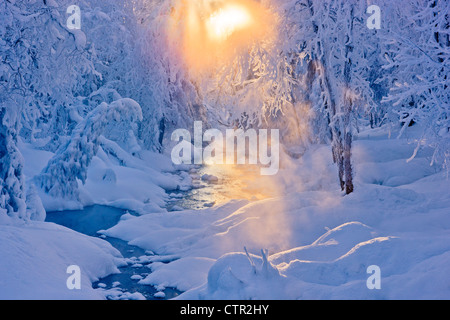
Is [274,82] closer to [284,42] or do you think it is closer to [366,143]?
[284,42]

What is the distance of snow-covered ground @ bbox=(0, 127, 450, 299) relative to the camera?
4.72 metres

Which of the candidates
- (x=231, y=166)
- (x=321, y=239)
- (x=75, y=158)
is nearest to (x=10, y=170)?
(x=75, y=158)

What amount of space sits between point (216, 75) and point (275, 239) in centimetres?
549

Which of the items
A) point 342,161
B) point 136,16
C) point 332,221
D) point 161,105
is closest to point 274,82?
point 342,161

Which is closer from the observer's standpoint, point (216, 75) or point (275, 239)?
point (275, 239)

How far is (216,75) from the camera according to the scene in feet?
39.7

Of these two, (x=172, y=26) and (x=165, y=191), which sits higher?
(x=172, y=26)

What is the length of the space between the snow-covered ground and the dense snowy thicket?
1.30m

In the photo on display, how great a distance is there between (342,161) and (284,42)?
11.2 feet

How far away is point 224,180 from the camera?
18422 millimetres

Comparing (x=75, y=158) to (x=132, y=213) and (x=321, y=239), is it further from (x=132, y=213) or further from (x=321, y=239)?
(x=321, y=239)

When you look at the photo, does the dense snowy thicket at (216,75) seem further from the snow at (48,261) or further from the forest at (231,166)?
the snow at (48,261)

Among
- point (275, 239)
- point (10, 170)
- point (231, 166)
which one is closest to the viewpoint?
point (10, 170)

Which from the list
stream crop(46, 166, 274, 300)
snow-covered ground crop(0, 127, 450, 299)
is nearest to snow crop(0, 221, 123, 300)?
snow-covered ground crop(0, 127, 450, 299)
